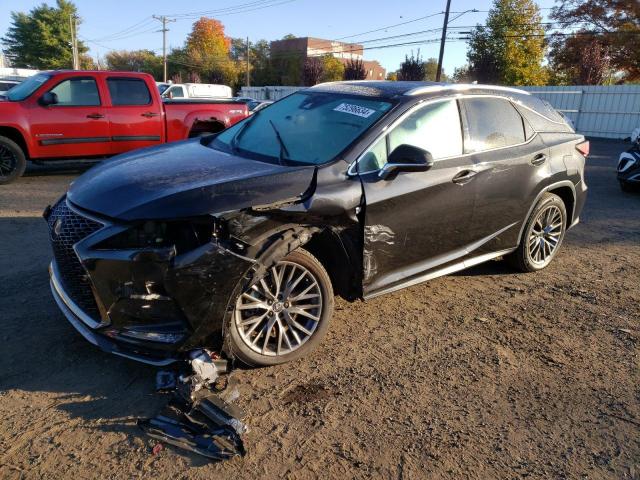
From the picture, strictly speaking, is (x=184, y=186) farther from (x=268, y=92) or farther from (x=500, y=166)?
(x=268, y=92)

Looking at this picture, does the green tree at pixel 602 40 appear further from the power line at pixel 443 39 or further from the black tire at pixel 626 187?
the black tire at pixel 626 187

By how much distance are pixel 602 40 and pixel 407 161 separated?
43.3 meters

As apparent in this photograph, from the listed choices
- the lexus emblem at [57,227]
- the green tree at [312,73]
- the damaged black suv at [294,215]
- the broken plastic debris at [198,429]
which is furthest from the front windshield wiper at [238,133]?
the green tree at [312,73]

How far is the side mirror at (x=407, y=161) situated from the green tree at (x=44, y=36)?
7582 cm

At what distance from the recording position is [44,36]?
65.9m

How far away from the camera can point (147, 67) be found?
268ft

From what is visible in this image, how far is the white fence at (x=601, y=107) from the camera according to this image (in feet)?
72.6

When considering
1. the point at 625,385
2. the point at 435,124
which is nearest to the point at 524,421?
the point at 625,385

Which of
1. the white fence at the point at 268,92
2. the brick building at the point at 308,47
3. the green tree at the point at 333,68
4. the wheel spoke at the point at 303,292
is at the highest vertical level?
the brick building at the point at 308,47

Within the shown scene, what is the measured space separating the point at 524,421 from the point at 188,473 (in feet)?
6.21

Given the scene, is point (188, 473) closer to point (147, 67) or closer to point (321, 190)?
point (321, 190)

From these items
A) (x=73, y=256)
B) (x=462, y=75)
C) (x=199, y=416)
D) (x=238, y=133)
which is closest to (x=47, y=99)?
(x=238, y=133)

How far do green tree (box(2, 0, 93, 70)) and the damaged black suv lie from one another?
75.1 m

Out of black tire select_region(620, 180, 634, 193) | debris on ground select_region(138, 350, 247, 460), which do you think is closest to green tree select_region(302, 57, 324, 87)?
black tire select_region(620, 180, 634, 193)
